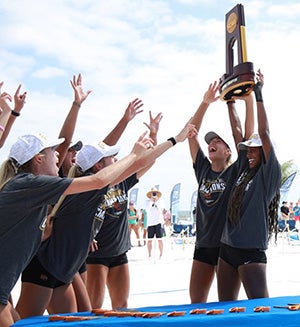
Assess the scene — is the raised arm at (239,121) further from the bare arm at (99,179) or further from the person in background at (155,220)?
the person in background at (155,220)

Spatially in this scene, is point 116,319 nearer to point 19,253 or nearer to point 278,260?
point 19,253

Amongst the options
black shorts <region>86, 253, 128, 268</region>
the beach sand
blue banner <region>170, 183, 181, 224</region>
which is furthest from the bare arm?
blue banner <region>170, 183, 181, 224</region>

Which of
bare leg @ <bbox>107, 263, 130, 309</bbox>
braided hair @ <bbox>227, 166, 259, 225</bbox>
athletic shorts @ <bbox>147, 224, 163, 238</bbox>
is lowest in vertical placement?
bare leg @ <bbox>107, 263, 130, 309</bbox>

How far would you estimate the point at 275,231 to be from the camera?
4.21 m

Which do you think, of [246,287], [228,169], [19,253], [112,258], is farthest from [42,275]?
[228,169]

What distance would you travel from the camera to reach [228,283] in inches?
153

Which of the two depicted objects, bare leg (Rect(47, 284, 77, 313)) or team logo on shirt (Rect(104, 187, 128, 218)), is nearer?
bare leg (Rect(47, 284, 77, 313))

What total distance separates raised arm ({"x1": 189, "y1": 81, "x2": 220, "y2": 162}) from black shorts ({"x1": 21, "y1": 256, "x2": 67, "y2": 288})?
5.87 feet

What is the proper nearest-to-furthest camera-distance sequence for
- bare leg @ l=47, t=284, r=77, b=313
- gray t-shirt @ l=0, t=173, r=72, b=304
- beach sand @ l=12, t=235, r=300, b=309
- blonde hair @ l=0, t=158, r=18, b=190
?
gray t-shirt @ l=0, t=173, r=72, b=304, blonde hair @ l=0, t=158, r=18, b=190, bare leg @ l=47, t=284, r=77, b=313, beach sand @ l=12, t=235, r=300, b=309

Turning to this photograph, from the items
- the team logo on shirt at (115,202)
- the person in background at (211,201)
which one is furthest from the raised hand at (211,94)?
the team logo on shirt at (115,202)

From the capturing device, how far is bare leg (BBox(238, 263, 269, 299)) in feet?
12.1

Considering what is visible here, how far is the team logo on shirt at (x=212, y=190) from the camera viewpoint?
A: 424cm

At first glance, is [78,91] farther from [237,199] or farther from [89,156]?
[237,199]

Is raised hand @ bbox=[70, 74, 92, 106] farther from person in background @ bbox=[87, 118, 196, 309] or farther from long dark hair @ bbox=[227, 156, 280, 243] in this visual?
long dark hair @ bbox=[227, 156, 280, 243]
